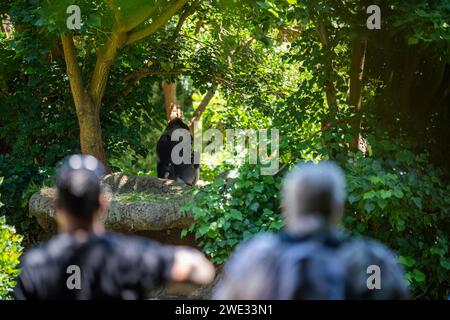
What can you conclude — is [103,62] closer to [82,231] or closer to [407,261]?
[407,261]

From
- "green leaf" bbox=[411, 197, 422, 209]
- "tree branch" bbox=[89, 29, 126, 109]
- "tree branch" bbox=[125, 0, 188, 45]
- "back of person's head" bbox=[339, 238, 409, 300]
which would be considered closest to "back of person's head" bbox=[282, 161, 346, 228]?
"back of person's head" bbox=[339, 238, 409, 300]

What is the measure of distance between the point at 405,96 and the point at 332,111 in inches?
32.5

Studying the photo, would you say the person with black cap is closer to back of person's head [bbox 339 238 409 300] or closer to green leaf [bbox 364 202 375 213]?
back of person's head [bbox 339 238 409 300]

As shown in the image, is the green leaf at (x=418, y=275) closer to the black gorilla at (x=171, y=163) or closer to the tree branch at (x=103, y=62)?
the tree branch at (x=103, y=62)

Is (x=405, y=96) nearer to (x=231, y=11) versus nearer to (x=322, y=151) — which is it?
(x=322, y=151)

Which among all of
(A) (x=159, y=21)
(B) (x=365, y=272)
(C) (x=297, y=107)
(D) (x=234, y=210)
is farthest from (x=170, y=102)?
(B) (x=365, y=272)

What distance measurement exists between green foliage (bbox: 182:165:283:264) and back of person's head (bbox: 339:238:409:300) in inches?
184

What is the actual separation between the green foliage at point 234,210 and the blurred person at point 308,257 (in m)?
4.78

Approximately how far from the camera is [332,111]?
27.5 feet

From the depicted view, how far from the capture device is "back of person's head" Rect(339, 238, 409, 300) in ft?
8.13

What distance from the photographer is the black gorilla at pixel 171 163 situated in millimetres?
12375

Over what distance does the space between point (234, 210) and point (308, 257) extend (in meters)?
5.13
